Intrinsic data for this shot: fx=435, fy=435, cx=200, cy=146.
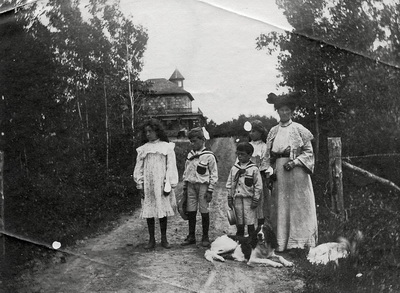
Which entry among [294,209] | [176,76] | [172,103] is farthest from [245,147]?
[176,76]

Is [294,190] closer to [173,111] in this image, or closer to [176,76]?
[173,111]

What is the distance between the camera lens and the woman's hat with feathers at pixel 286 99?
Answer: 3696 mm

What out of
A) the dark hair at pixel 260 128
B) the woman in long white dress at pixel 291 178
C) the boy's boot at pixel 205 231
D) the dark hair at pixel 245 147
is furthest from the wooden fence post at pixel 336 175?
the boy's boot at pixel 205 231

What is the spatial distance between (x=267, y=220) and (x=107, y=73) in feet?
6.88

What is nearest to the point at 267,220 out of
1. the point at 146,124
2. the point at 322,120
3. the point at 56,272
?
the point at 322,120

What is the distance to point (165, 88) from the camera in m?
3.67

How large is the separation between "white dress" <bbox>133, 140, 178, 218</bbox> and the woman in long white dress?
0.96 metres

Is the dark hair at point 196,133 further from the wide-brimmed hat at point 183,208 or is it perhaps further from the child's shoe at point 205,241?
the child's shoe at point 205,241

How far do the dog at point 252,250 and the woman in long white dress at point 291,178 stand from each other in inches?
8.8

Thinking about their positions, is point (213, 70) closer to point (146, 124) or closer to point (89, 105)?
point (146, 124)

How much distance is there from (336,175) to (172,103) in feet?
5.18

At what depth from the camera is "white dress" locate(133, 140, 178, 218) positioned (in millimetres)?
4211

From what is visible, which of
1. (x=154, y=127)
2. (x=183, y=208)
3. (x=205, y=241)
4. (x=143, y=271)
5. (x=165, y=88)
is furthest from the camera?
(x=183, y=208)

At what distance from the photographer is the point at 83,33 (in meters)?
3.86
